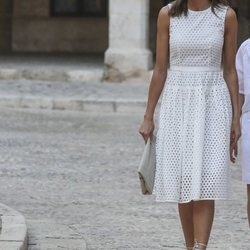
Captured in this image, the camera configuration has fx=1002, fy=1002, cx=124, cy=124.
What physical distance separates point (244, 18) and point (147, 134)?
17192 mm

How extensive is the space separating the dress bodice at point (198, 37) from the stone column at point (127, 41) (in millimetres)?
11490

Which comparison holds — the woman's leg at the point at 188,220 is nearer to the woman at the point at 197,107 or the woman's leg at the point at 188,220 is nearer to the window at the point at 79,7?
the woman at the point at 197,107

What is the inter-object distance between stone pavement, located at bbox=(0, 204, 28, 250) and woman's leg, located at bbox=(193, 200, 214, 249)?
3.33 feet

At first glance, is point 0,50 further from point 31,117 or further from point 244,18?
point 31,117

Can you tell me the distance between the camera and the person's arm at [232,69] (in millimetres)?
4984

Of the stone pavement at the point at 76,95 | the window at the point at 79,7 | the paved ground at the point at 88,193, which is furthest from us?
the window at the point at 79,7

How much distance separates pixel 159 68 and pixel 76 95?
9.79m

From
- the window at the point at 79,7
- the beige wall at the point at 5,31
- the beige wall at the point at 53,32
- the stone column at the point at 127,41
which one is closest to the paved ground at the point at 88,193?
the stone column at the point at 127,41

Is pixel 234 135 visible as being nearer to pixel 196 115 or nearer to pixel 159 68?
pixel 196 115

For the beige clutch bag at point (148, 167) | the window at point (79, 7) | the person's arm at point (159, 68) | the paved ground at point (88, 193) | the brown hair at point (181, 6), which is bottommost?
the window at point (79, 7)

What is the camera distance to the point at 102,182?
28.0ft

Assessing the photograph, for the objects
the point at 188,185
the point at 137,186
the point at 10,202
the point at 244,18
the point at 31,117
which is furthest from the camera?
the point at 244,18

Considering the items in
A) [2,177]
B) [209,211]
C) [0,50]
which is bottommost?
[0,50]

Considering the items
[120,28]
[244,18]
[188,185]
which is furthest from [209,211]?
[244,18]
